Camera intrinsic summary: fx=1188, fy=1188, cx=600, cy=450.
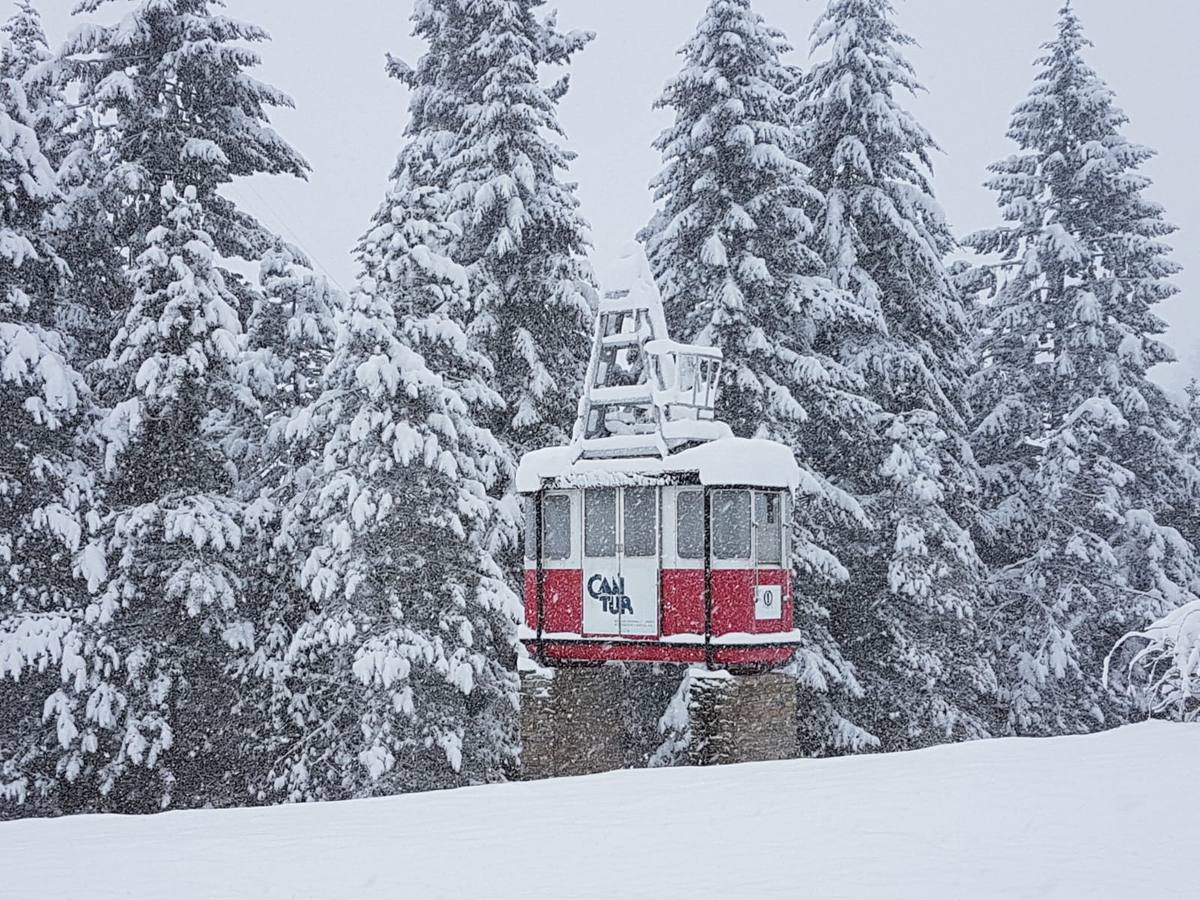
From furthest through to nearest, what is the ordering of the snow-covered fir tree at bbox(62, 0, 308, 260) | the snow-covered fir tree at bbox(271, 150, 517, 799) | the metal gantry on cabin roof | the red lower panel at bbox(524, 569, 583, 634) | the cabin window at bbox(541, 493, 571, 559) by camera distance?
the snow-covered fir tree at bbox(62, 0, 308, 260) < the snow-covered fir tree at bbox(271, 150, 517, 799) < the cabin window at bbox(541, 493, 571, 559) < the red lower panel at bbox(524, 569, 583, 634) < the metal gantry on cabin roof

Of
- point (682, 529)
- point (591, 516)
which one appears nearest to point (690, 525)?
point (682, 529)

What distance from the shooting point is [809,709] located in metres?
19.5

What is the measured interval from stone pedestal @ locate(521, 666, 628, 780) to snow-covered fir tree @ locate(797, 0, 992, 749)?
7.02 m

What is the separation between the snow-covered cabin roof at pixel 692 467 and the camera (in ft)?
43.8

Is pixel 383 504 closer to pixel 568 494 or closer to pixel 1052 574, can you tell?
pixel 568 494

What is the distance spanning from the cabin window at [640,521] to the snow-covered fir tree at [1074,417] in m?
10.2

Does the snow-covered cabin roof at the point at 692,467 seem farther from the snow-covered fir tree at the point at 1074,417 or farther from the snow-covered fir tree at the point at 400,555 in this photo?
the snow-covered fir tree at the point at 1074,417

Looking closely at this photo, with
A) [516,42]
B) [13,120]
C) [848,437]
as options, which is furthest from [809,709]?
[13,120]

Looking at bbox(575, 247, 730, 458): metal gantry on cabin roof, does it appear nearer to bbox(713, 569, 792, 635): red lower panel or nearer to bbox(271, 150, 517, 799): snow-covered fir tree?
bbox(713, 569, 792, 635): red lower panel

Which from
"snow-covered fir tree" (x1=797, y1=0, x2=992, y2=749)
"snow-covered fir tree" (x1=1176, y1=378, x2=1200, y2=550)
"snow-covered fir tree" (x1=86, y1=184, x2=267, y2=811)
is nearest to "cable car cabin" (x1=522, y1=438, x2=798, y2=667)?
"snow-covered fir tree" (x1=86, y1=184, x2=267, y2=811)

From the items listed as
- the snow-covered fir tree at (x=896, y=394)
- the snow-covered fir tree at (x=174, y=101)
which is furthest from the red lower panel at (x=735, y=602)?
the snow-covered fir tree at (x=174, y=101)

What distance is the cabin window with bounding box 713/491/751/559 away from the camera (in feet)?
44.4

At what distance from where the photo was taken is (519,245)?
20406 millimetres

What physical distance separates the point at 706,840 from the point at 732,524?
665cm
